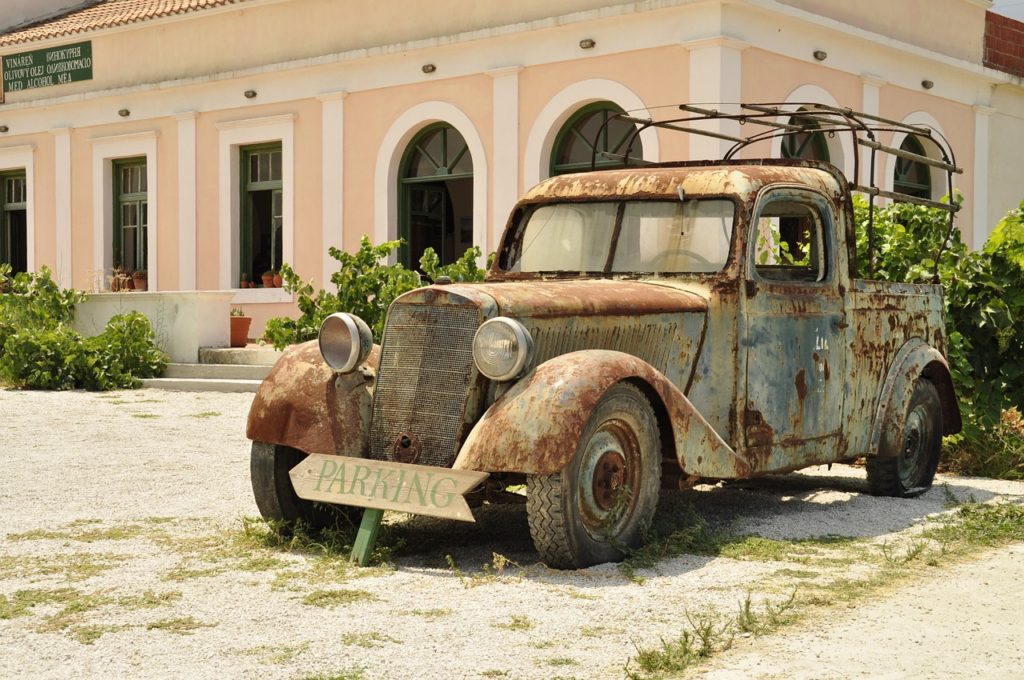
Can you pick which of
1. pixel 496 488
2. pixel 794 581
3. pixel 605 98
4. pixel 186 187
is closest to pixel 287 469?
pixel 496 488

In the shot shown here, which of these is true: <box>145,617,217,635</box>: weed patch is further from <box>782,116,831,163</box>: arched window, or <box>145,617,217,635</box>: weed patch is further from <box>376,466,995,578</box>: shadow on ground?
<box>782,116,831,163</box>: arched window

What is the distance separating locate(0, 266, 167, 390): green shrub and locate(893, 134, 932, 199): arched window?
380 inches

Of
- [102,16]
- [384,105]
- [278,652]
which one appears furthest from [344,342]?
[102,16]

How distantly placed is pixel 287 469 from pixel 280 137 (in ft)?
40.5

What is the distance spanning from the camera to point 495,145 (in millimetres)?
15625

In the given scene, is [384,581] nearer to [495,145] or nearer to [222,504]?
[222,504]

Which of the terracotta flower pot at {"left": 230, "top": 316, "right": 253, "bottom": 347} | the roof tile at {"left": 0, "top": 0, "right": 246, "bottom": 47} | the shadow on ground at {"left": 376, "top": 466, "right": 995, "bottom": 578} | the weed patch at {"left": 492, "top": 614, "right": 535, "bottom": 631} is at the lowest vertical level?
the shadow on ground at {"left": 376, "top": 466, "right": 995, "bottom": 578}

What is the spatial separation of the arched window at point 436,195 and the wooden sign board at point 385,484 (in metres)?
10.8

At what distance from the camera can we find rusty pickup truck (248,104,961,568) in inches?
215

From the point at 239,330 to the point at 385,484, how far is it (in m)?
11.6

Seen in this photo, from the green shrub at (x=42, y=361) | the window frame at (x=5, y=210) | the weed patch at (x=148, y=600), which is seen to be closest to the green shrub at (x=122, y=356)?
the green shrub at (x=42, y=361)

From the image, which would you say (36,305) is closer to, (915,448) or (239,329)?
(239,329)

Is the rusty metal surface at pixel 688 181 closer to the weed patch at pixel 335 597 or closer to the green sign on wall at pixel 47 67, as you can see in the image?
the weed patch at pixel 335 597

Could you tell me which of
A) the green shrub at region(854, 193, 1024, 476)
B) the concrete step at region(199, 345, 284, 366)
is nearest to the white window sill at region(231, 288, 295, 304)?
the concrete step at region(199, 345, 284, 366)
